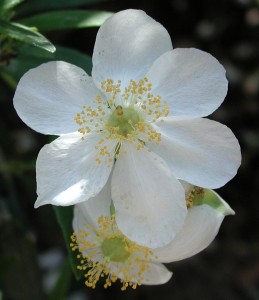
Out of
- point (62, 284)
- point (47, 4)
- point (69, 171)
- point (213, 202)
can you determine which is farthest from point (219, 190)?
point (69, 171)

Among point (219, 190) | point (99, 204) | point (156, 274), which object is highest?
point (99, 204)

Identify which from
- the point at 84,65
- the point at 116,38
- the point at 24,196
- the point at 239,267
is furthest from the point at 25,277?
the point at 239,267

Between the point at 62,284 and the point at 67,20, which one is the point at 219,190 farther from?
the point at 67,20

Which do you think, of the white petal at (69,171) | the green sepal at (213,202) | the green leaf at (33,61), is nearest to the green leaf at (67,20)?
the green leaf at (33,61)

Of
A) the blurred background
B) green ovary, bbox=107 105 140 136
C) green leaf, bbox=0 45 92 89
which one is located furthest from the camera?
the blurred background

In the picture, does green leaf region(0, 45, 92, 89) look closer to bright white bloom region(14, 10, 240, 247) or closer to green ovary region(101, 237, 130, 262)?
bright white bloom region(14, 10, 240, 247)

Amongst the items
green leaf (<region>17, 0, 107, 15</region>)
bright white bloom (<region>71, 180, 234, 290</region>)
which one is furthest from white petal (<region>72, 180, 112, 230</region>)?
green leaf (<region>17, 0, 107, 15</region>)
